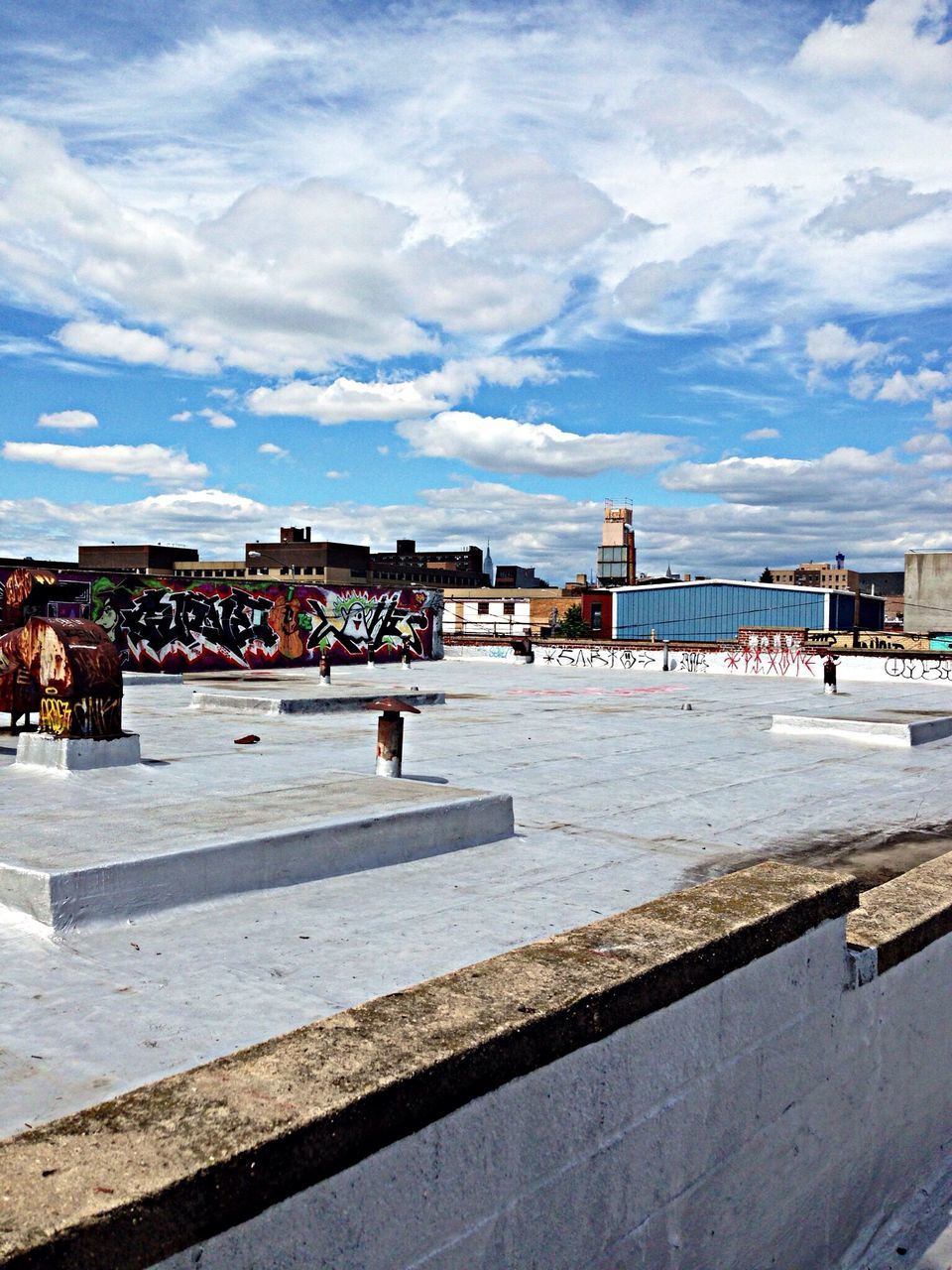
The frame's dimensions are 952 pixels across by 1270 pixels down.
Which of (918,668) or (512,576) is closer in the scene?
(918,668)

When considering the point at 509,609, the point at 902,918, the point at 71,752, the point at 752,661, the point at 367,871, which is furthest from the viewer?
the point at 509,609

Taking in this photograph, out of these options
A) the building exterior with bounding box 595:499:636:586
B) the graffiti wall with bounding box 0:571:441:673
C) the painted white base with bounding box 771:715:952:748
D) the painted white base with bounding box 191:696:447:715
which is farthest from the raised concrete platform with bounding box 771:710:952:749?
the building exterior with bounding box 595:499:636:586

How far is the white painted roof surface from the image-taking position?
4312 mm

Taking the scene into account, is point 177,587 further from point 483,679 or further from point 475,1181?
point 475,1181

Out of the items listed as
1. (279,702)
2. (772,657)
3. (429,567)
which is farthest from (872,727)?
(429,567)

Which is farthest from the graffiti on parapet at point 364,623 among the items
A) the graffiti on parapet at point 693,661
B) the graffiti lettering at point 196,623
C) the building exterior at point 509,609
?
the building exterior at point 509,609

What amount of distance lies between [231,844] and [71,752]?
3.78 metres

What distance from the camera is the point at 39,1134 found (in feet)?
7.27

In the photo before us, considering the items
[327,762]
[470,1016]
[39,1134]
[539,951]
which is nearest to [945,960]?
[539,951]

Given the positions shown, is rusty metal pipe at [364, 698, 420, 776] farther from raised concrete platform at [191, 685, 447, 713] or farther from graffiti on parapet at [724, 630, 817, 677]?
graffiti on parapet at [724, 630, 817, 677]

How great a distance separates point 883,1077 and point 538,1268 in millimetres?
2765

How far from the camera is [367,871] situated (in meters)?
7.16

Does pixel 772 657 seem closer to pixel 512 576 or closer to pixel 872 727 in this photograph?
pixel 872 727

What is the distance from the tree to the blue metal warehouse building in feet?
9.22
